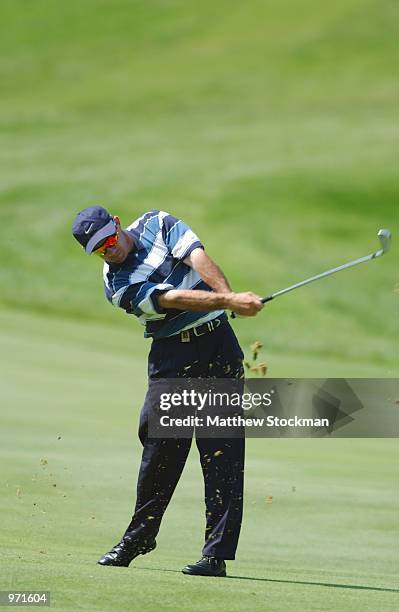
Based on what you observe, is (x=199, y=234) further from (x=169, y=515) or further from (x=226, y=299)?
(x=226, y=299)

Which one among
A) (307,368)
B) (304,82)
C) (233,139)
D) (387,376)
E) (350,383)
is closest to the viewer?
(350,383)

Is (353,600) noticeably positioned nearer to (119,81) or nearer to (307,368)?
(307,368)

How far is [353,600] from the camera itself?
18.7ft

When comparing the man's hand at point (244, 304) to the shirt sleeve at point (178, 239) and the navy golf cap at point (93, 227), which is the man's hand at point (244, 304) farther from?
the navy golf cap at point (93, 227)

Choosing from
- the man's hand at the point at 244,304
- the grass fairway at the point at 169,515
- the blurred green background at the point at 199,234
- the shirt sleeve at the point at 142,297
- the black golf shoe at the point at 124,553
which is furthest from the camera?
the blurred green background at the point at 199,234

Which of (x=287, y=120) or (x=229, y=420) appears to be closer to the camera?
(x=229, y=420)

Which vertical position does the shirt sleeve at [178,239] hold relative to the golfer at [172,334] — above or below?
above

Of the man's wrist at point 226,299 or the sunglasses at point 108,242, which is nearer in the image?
the man's wrist at point 226,299

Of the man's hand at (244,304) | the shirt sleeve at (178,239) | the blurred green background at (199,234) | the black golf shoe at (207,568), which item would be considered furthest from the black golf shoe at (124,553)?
the shirt sleeve at (178,239)

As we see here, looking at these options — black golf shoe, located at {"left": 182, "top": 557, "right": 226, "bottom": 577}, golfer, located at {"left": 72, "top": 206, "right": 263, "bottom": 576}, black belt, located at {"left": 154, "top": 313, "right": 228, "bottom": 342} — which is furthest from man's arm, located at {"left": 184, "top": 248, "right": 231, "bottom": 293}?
black golf shoe, located at {"left": 182, "top": 557, "right": 226, "bottom": 577}

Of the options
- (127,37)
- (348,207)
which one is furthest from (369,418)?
(127,37)

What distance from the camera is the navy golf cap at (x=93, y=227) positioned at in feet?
20.9

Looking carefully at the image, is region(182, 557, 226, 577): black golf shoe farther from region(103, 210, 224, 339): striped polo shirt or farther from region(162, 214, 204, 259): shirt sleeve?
region(162, 214, 204, 259): shirt sleeve

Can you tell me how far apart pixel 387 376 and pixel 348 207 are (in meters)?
11.2
